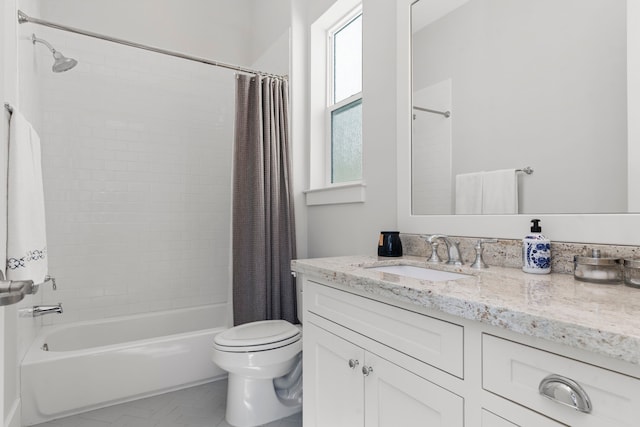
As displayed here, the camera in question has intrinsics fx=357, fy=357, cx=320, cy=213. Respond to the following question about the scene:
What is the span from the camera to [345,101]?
7.30ft

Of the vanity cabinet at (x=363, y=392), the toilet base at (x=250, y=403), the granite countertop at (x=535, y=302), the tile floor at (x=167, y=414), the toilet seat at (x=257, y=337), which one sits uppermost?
the granite countertop at (x=535, y=302)

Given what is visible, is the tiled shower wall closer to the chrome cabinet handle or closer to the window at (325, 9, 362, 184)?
the window at (325, 9, 362, 184)

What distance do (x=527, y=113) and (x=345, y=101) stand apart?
3.96ft

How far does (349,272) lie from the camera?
1.13m

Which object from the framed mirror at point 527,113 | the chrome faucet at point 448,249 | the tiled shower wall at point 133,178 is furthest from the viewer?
the tiled shower wall at point 133,178

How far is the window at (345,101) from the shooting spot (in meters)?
2.20

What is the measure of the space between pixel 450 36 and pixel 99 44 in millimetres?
2504

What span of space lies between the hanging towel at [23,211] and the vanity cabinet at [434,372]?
1.04 metres

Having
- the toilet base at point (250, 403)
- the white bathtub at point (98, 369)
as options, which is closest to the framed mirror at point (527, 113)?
the toilet base at point (250, 403)

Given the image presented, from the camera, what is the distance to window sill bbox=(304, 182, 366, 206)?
1923mm

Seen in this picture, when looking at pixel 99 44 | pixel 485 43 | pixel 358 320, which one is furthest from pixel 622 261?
pixel 99 44

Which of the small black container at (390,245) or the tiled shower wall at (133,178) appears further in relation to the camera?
the tiled shower wall at (133,178)

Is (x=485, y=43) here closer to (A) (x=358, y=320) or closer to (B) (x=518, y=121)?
(B) (x=518, y=121)

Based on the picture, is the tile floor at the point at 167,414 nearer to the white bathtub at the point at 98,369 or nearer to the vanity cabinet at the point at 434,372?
the white bathtub at the point at 98,369
